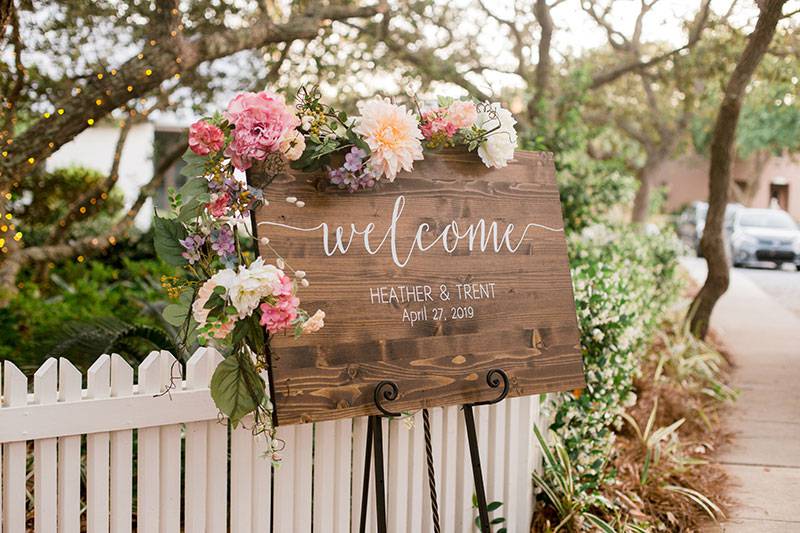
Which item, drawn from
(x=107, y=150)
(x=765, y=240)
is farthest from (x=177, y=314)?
(x=107, y=150)

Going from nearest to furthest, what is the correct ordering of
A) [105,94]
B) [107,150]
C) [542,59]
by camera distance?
[105,94]
[542,59]
[107,150]

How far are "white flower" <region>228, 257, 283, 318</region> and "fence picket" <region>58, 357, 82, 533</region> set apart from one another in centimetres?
73

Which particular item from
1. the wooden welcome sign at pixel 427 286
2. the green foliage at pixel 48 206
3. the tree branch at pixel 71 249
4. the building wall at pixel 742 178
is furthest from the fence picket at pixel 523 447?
the building wall at pixel 742 178

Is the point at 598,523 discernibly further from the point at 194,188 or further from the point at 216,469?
the point at 194,188

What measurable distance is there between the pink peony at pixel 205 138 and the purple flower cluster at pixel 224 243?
24 cm

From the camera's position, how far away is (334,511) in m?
3.12

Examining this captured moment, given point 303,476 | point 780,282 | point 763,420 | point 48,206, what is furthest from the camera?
point 780,282

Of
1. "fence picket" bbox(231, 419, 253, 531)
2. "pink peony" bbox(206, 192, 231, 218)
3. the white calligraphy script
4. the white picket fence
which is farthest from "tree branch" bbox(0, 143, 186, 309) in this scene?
the white calligraphy script

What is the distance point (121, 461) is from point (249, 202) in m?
1.03

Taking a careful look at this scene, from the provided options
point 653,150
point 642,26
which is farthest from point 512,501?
point 653,150

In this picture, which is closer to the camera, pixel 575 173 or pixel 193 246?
pixel 193 246

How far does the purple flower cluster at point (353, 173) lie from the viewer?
2.59 metres

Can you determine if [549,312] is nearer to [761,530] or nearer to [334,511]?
[334,511]

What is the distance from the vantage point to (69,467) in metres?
2.72
